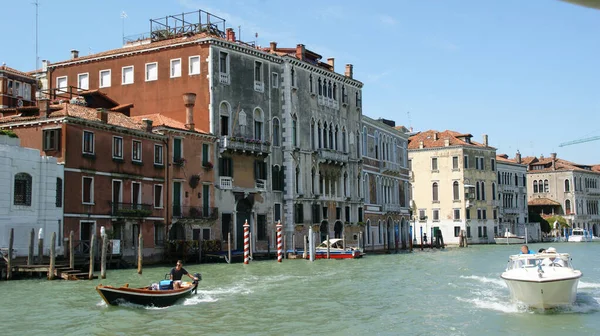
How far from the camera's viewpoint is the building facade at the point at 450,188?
5753 centimetres

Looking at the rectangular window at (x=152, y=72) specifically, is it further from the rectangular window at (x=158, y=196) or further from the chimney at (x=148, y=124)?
the rectangular window at (x=158, y=196)

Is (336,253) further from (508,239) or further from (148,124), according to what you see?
(508,239)

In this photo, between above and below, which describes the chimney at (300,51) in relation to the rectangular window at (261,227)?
above

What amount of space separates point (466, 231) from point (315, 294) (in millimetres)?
41011

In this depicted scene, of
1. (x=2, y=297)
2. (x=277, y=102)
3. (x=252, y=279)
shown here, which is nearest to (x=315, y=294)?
(x=252, y=279)

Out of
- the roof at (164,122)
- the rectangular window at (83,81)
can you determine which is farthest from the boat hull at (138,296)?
the rectangular window at (83,81)

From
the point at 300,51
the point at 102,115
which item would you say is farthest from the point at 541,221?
the point at 102,115

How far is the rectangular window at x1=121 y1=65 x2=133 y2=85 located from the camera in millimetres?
33438

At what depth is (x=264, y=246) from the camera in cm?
3456

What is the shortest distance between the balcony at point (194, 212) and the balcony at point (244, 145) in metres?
2.78

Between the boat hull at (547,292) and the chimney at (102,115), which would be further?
the chimney at (102,115)

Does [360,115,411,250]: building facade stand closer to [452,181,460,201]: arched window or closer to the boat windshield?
[452,181,460,201]: arched window

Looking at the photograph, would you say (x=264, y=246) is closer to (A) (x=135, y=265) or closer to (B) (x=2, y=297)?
(A) (x=135, y=265)

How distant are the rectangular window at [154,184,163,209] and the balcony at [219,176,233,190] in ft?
12.2
